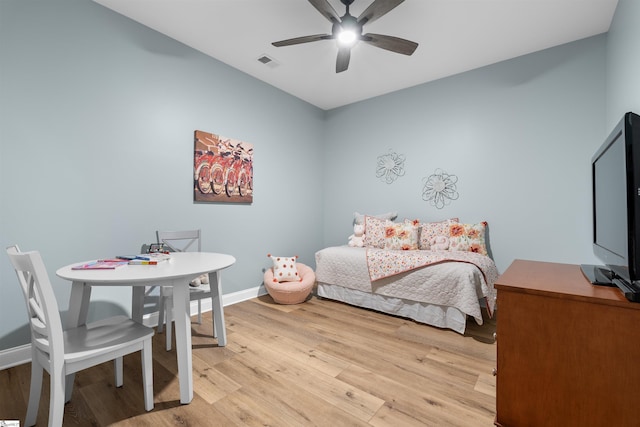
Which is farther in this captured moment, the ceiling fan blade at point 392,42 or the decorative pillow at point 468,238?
the decorative pillow at point 468,238

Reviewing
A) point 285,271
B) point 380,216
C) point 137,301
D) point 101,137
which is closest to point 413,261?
point 380,216

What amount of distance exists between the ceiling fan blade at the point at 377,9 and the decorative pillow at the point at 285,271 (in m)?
2.44

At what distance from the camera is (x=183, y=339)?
1.50 metres

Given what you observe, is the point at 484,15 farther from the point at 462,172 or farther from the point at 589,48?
the point at 462,172

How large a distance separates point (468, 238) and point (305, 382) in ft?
7.57

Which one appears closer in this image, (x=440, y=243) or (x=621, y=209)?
(x=621, y=209)

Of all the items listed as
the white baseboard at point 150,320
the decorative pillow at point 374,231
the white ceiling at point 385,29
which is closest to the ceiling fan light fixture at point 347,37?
the white ceiling at point 385,29

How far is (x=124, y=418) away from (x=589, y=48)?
4.52 metres

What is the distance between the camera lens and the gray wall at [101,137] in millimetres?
1894

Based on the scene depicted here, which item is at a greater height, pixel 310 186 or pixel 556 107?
pixel 556 107

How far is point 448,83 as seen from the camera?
345cm

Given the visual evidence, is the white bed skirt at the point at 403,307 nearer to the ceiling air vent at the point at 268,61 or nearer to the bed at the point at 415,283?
the bed at the point at 415,283

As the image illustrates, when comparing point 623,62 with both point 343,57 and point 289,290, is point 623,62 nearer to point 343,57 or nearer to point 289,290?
point 343,57

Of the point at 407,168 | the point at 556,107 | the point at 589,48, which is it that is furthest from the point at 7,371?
the point at 589,48
